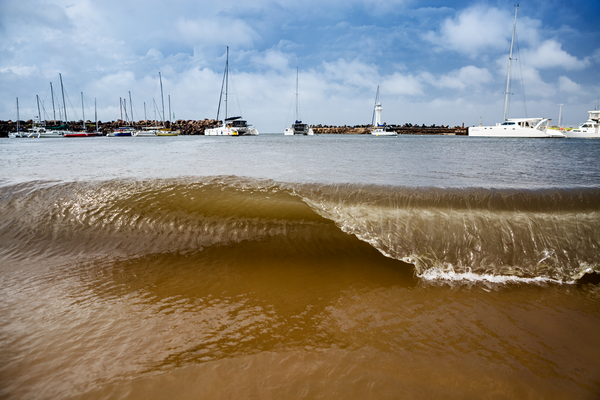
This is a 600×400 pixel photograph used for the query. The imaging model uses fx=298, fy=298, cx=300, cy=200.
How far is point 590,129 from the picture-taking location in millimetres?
56906

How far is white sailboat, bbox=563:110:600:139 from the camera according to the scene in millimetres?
56406

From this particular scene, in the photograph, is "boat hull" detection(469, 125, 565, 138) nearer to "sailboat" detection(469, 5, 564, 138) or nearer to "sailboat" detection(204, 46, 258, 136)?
"sailboat" detection(469, 5, 564, 138)

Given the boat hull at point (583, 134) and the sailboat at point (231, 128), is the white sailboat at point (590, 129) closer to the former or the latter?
the boat hull at point (583, 134)

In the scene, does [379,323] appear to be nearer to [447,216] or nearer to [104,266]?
[447,216]

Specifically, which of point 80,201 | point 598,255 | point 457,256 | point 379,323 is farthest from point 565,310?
point 80,201

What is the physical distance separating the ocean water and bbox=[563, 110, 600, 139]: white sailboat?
7178 cm

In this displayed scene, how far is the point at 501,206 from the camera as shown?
5559 mm

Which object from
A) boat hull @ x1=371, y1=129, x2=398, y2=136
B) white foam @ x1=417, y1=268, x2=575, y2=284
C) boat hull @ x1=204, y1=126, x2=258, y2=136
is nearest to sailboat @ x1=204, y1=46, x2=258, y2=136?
boat hull @ x1=204, y1=126, x2=258, y2=136

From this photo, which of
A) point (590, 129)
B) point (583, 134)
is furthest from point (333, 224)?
point (583, 134)

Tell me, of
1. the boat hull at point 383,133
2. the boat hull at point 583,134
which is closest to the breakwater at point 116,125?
the boat hull at point 383,133

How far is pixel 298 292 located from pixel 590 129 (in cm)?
7817

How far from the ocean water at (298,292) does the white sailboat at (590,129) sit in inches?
2826

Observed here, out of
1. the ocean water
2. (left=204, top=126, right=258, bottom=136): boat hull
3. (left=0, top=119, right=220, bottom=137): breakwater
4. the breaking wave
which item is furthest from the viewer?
(left=0, top=119, right=220, bottom=137): breakwater

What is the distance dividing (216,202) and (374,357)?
4.43m
